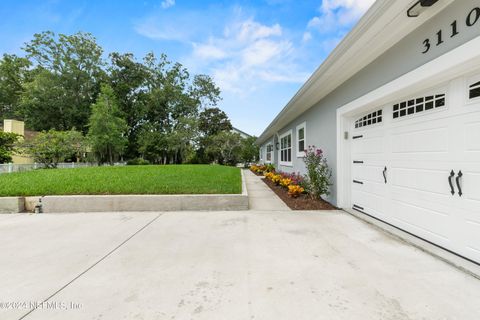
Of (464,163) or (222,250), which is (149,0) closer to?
(222,250)

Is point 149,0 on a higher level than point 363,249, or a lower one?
higher

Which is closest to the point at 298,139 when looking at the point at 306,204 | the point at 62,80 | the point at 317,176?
the point at 317,176

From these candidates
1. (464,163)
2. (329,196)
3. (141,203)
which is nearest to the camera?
(464,163)

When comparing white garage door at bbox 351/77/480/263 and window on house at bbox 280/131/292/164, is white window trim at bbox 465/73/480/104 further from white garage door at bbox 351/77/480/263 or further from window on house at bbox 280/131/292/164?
window on house at bbox 280/131/292/164

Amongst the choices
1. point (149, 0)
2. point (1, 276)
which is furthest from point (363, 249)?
point (149, 0)

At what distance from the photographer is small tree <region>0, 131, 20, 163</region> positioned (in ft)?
42.8

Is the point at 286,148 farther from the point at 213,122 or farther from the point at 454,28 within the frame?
the point at 213,122

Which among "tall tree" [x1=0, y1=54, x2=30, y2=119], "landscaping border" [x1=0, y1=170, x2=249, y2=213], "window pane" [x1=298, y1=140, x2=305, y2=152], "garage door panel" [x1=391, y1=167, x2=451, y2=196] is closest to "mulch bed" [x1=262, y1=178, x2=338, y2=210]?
"landscaping border" [x1=0, y1=170, x2=249, y2=213]

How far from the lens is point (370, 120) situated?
178 inches

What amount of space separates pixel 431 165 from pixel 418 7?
199cm

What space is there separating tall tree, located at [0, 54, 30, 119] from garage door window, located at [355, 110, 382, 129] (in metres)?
36.7

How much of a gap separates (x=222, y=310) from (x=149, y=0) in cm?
977

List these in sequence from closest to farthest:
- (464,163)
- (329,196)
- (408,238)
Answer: (464,163) < (408,238) < (329,196)

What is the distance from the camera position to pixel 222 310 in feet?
5.90
